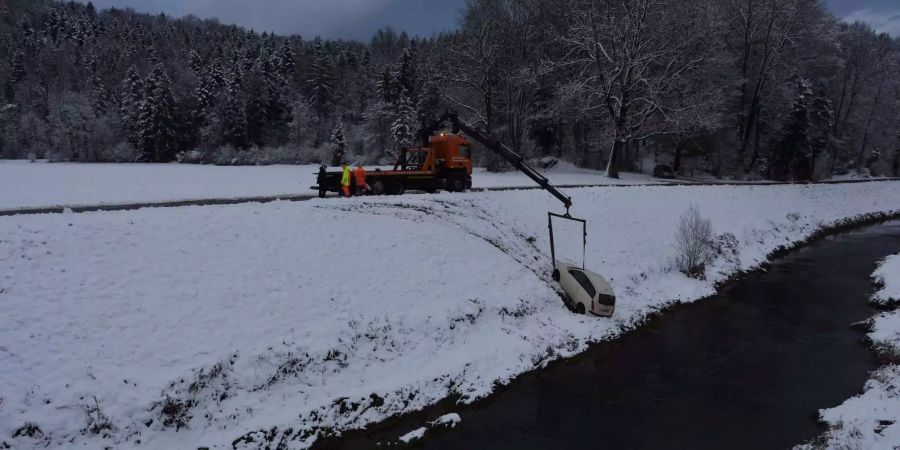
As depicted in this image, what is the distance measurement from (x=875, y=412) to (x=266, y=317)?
12811 mm

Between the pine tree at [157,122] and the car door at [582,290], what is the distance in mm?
70314

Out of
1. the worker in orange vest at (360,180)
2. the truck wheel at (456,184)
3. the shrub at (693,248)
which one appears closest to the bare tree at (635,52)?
the shrub at (693,248)

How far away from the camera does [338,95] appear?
293ft

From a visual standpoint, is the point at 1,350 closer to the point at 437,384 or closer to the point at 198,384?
the point at 198,384

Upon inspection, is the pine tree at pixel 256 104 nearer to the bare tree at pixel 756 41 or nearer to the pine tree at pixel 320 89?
the pine tree at pixel 320 89

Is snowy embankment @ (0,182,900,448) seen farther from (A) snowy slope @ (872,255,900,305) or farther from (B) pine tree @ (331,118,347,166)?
(B) pine tree @ (331,118,347,166)

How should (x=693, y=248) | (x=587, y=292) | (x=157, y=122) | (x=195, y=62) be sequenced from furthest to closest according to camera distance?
(x=195, y=62) < (x=157, y=122) < (x=693, y=248) < (x=587, y=292)

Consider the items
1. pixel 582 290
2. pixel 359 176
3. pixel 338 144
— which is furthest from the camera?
pixel 338 144

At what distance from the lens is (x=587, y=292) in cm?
1633

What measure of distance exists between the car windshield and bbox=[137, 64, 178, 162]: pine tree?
230ft

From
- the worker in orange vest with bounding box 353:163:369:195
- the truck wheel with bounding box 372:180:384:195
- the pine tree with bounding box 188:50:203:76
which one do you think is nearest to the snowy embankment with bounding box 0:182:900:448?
the worker in orange vest with bounding box 353:163:369:195

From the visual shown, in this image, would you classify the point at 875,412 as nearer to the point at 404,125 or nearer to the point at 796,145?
the point at 796,145

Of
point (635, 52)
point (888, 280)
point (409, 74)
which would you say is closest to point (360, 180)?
point (888, 280)

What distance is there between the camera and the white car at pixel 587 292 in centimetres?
1595
